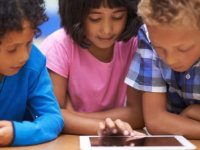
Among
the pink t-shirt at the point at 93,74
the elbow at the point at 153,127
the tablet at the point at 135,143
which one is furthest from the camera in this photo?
the pink t-shirt at the point at 93,74

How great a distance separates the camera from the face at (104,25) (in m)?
1.05

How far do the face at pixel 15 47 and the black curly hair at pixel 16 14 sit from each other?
0.04 ft

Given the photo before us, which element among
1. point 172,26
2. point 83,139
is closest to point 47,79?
point 83,139

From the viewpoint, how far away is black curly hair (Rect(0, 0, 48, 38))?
0.84m

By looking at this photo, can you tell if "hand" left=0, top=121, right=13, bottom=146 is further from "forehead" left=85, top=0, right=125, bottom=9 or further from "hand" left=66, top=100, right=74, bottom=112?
"forehead" left=85, top=0, right=125, bottom=9

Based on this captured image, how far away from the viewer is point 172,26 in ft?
2.77

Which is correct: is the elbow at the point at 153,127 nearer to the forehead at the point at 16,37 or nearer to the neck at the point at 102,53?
the neck at the point at 102,53

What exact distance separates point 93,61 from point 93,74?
3cm

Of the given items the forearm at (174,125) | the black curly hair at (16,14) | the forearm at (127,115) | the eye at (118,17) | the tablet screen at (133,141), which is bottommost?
the forearm at (127,115)

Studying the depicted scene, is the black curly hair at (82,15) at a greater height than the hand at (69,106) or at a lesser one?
greater

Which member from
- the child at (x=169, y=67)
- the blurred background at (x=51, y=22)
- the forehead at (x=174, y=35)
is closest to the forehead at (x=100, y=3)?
the child at (x=169, y=67)

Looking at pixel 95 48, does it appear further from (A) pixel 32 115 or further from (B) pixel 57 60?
(A) pixel 32 115

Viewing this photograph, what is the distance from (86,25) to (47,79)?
0.61 feet

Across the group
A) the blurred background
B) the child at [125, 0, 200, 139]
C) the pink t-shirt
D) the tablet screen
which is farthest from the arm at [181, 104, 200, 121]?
the blurred background
